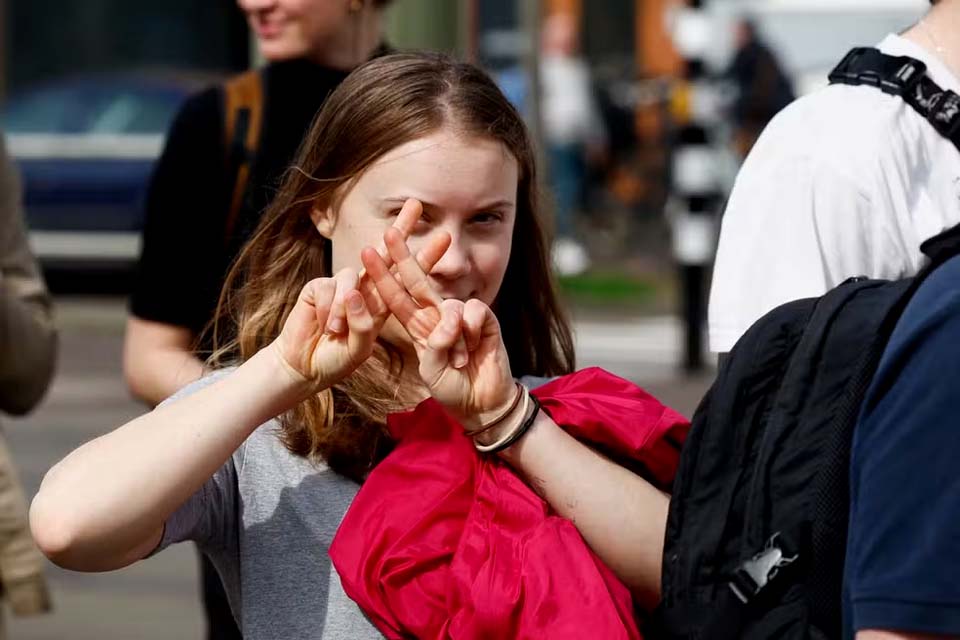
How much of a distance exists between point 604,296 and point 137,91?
412 cm

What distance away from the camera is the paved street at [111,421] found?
618cm

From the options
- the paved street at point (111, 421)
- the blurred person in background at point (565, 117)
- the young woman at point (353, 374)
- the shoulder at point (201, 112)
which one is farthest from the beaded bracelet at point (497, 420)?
the blurred person in background at point (565, 117)

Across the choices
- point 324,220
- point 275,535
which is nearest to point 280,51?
point 324,220

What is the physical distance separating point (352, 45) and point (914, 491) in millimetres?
2207

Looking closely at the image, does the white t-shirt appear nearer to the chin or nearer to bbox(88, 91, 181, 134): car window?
the chin

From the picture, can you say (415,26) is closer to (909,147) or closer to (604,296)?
(909,147)

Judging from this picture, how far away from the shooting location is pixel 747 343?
1.86 metres

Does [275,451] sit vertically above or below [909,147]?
below

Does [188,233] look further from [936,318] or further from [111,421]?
[111,421]

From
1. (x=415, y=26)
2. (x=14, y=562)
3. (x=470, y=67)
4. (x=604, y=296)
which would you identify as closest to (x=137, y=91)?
(x=604, y=296)

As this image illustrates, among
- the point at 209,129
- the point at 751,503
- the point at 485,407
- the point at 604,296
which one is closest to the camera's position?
the point at 751,503

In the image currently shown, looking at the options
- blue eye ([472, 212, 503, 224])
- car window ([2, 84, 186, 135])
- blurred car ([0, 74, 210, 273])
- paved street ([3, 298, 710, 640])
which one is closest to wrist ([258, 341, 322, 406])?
blue eye ([472, 212, 503, 224])

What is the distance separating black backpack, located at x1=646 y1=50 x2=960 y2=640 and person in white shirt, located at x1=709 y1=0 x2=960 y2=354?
0.56 metres

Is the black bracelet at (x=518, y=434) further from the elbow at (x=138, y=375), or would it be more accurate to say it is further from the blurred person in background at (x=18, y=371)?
the blurred person in background at (x=18, y=371)
